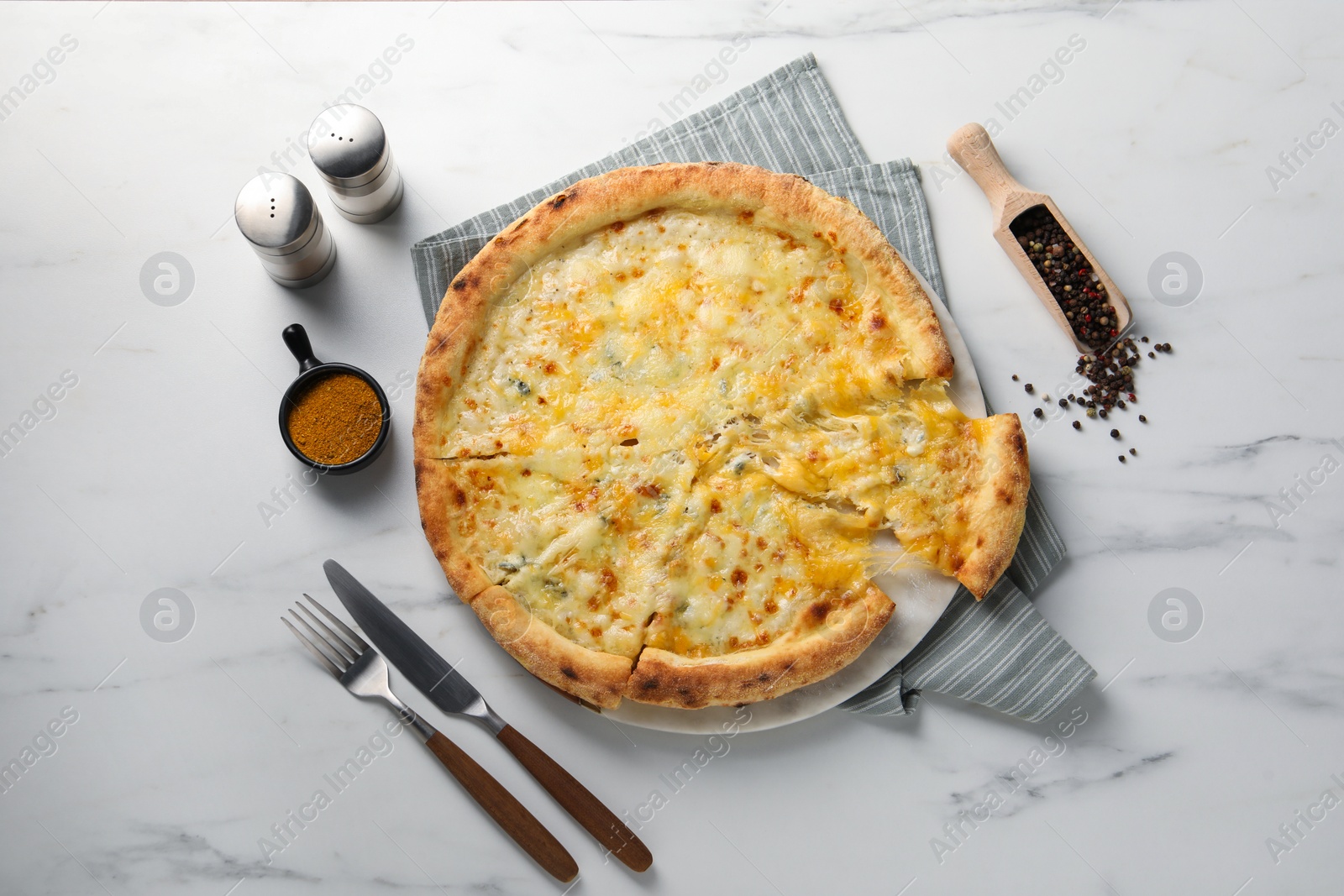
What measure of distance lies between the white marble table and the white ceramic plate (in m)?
0.30

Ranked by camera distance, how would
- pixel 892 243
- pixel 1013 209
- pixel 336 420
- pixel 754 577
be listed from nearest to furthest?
pixel 754 577 → pixel 336 420 → pixel 1013 209 → pixel 892 243

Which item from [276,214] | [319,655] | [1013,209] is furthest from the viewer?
[1013,209]

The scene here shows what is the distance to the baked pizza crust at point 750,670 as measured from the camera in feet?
12.4

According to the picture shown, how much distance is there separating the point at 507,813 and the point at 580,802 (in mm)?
361

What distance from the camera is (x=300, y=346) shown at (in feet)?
13.9

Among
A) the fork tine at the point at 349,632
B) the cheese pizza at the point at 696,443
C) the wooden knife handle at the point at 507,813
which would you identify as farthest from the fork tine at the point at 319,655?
the cheese pizza at the point at 696,443

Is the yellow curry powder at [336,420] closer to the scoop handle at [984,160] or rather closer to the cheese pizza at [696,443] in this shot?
the cheese pizza at [696,443]

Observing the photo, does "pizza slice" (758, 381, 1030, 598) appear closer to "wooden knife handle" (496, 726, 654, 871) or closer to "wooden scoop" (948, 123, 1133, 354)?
"wooden scoop" (948, 123, 1133, 354)

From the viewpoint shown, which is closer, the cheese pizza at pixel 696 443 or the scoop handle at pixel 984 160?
the cheese pizza at pixel 696 443

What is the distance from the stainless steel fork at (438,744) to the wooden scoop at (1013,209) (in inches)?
141

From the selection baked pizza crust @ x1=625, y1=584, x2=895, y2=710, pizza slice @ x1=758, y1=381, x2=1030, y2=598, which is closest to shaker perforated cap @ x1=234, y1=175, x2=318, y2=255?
pizza slice @ x1=758, y1=381, x2=1030, y2=598

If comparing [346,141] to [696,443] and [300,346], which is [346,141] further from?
[696,443]

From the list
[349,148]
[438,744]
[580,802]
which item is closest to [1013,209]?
[349,148]

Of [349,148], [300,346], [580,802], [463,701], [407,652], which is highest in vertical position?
[349,148]
